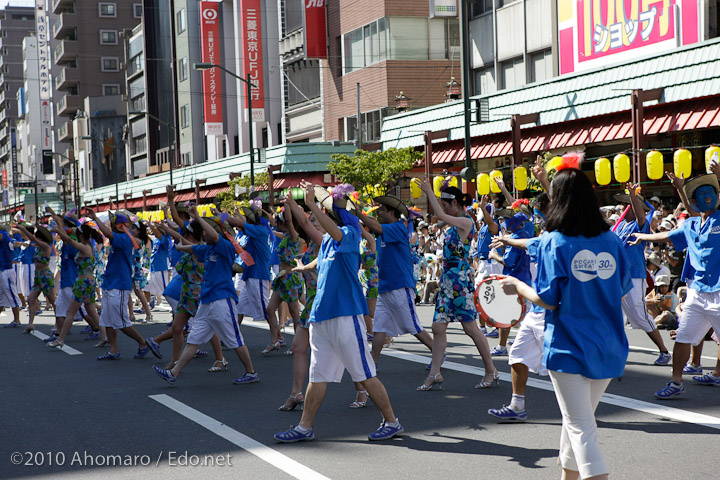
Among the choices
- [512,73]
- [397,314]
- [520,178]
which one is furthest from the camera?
[512,73]

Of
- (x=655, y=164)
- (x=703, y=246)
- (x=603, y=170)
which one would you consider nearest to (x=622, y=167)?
(x=603, y=170)

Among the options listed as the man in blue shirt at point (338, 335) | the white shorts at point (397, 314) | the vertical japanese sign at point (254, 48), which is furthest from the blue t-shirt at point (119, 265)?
the vertical japanese sign at point (254, 48)

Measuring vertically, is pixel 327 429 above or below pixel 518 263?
below

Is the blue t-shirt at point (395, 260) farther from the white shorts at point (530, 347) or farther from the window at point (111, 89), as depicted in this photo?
the window at point (111, 89)

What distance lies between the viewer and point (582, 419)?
4.24 metres

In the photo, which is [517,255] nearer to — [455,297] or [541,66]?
[455,297]

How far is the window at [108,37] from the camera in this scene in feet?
330

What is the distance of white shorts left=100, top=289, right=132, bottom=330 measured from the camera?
10.7 metres

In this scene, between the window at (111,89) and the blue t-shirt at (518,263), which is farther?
the window at (111,89)

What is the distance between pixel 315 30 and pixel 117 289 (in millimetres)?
32566

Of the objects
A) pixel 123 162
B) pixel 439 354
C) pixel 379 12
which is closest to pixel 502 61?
pixel 379 12

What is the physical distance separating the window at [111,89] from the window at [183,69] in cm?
3788

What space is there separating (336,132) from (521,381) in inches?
1400

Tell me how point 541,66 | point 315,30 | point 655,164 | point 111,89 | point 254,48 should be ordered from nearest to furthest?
1. point 655,164
2. point 541,66
3. point 315,30
4. point 254,48
5. point 111,89
